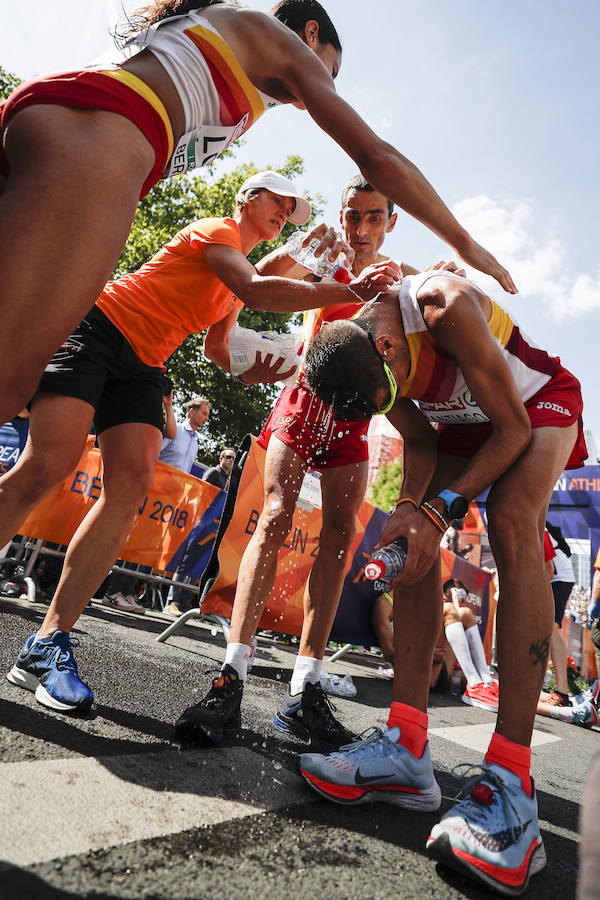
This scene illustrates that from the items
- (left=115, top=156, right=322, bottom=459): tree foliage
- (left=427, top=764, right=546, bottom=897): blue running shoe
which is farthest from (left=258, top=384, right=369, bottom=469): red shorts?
(left=115, top=156, right=322, bottom=459): tree foliage

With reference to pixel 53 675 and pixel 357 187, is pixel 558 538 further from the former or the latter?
pixel 53 675

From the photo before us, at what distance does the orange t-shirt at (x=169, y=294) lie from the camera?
2.35m

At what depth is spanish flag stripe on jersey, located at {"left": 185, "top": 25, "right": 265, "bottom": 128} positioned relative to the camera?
60.3 inches

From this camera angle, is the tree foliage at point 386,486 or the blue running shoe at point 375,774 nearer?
the blue running shoe at point 375,774

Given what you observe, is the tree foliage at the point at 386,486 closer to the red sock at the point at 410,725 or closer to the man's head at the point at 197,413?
the man's head at the point at 197,413

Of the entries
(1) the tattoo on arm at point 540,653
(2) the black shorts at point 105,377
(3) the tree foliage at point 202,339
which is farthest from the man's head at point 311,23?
(3) the tree foliage at point 202,339

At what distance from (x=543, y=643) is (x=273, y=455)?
1.35 m

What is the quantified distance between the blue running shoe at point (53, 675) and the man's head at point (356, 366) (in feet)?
4.00

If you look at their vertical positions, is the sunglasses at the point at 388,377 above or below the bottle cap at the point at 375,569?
above

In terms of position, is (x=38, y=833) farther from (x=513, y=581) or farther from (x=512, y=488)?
(x=512, y=488)

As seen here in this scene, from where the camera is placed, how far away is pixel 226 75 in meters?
1.56

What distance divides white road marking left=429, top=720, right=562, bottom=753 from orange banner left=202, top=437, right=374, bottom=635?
1.24 m

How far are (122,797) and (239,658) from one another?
90 cm

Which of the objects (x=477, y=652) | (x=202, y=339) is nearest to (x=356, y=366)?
(x=477, y=652)
